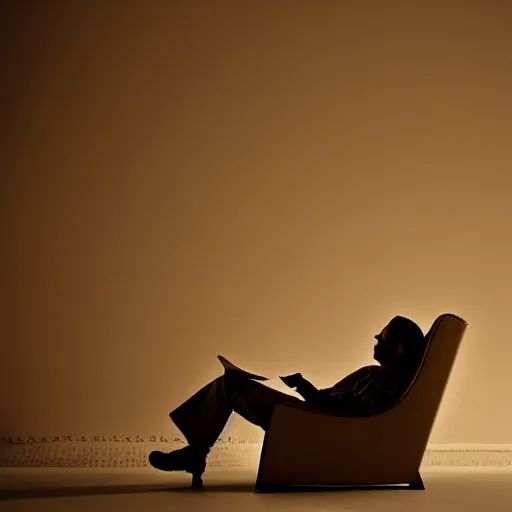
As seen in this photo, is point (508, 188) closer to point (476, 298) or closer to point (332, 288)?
point (476, 298)

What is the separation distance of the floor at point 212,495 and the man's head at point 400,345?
1.65 ft

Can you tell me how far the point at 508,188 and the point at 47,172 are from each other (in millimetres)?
2990

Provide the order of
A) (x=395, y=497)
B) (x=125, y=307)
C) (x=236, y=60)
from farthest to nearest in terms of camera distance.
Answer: (x=236, y=60) < (x=125, y=307) < (x=395, y=497)

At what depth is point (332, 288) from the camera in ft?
17.9

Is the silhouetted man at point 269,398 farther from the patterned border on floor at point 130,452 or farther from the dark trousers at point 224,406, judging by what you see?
the patterned border on floor at point 130,452

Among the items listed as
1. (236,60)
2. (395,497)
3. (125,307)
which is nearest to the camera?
Answer: (395,497)

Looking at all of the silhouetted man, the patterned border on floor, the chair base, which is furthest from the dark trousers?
the patterned border on floor

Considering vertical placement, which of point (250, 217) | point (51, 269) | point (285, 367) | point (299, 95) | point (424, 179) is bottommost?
point (285, 367)

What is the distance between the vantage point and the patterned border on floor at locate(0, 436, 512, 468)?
4.90 m

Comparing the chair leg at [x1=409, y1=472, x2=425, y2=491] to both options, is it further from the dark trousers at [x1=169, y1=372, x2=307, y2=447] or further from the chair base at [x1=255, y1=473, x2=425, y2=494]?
the dark trousers at [x1=169, y1=372, x2=307, y2=447]

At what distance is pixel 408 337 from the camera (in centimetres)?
348

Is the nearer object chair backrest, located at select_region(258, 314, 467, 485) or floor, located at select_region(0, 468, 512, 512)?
floor, located at select_region(0, 468, 512, 512)

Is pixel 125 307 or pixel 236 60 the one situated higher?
pixel 236 60

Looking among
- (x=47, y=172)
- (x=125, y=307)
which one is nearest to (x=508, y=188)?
(x=125, y=307)
